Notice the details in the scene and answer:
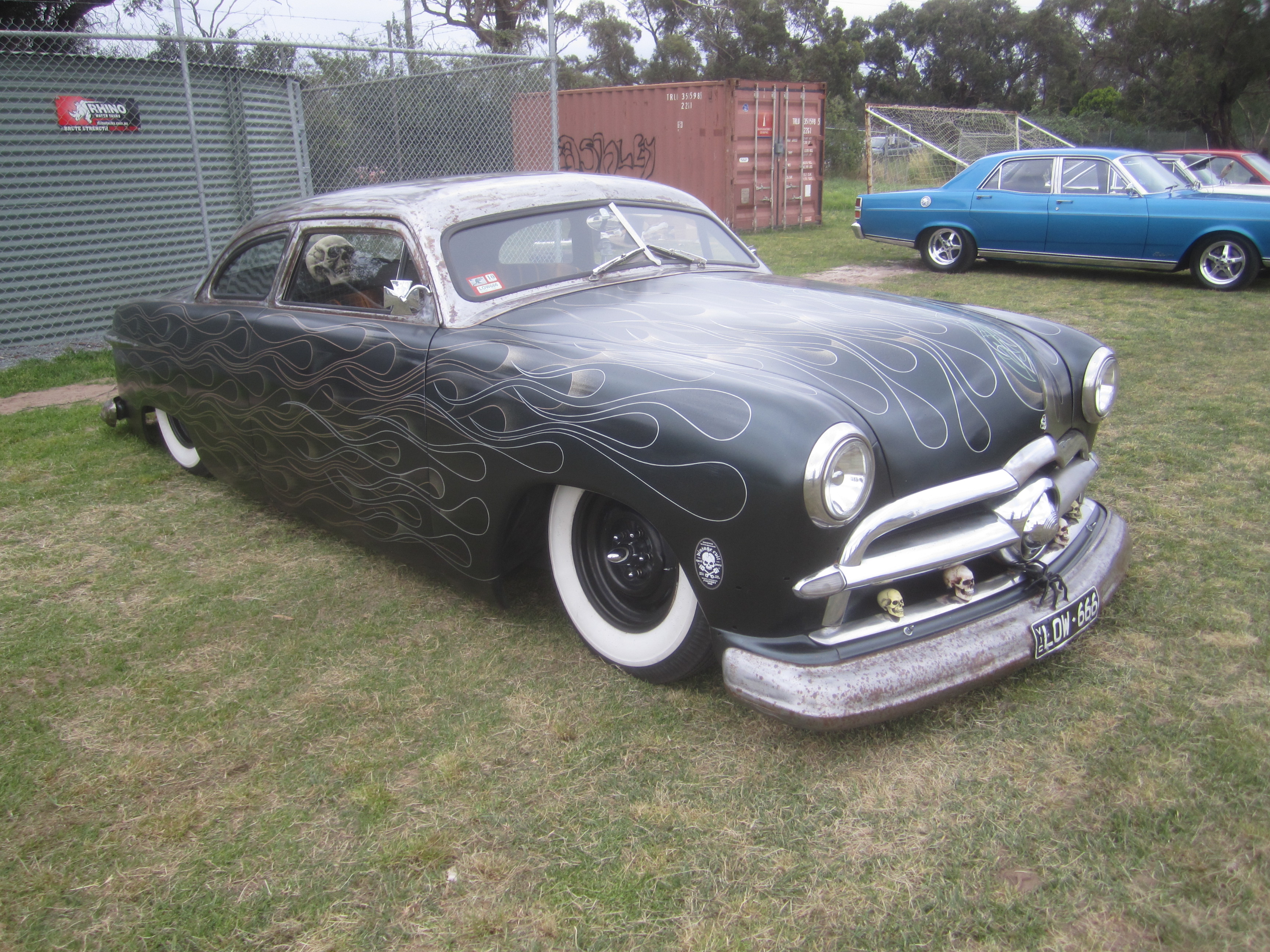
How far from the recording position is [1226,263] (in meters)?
8.87

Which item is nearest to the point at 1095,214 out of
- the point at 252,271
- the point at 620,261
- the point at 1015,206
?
the point at 1015,206

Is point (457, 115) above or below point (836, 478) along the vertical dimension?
above

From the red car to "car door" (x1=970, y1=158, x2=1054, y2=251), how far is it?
199cm

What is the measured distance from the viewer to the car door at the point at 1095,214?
30.0 feet

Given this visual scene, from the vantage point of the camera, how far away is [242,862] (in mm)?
2090

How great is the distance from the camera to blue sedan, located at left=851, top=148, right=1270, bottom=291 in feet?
28.8

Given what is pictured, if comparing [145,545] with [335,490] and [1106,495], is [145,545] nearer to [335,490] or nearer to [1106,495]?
[335,490]

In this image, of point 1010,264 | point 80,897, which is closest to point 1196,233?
point 1010,264

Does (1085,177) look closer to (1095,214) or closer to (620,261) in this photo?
(1095,214)

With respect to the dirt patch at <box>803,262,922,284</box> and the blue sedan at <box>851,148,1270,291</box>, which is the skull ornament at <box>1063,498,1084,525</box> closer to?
the dirt patch at <box>803,262,922,284</box>

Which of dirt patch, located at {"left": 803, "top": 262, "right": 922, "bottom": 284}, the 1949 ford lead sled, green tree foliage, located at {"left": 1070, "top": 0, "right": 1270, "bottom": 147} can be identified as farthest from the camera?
green tree foliage, located at {"left": 1070, "top": 0, "right": 1270, "bottom": 147}

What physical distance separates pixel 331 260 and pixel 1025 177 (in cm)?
869

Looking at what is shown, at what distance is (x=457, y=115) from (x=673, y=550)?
8110mm

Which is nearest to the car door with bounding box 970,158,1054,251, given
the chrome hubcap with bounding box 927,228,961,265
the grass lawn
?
the chrome hubcap with bounding box 927,228,961,265
